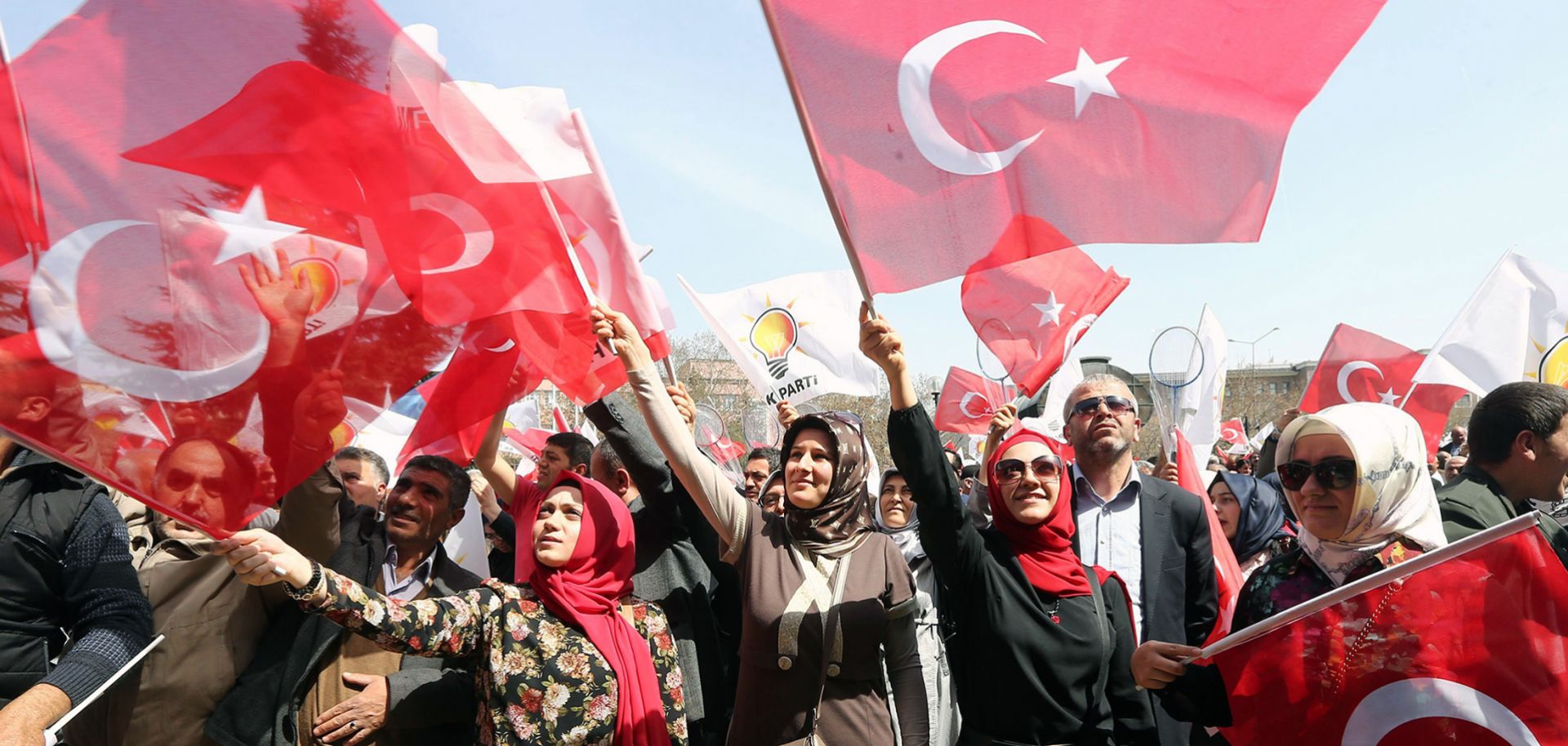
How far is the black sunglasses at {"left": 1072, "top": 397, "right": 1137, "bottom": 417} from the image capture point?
13.4 feet

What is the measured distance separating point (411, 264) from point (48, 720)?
60.5 inches

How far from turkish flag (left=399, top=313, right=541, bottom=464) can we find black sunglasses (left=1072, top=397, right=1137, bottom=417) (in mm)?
2111

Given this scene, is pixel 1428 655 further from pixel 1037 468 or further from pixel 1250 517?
pixel 1250 517

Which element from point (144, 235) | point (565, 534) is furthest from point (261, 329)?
point (565, 534)

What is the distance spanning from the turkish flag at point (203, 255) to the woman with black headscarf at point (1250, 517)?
12.6 ft

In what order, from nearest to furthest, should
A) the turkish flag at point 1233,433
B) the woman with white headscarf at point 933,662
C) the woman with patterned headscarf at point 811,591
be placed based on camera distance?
the woman with patterned headscarf at point 811,591 < the woman with white headscarf at point 933,662 < the turkish flag at point 1233,433

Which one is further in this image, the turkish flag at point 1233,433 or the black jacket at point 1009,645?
the turkish flag at point 1233,433

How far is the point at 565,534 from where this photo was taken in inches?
130

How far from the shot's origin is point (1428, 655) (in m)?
2.30

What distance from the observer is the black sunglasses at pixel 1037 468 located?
3326 mm

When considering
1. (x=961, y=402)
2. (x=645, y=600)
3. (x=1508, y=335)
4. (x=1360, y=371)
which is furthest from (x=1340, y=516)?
(x=961, y=402)

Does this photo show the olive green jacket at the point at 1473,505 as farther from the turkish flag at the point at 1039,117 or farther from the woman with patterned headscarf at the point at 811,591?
the woman with patterned headscarf at the point at 811,591

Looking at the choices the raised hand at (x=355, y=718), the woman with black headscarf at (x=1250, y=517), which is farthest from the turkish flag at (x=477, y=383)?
the woman with black headscarf at (x=1250, y=517)

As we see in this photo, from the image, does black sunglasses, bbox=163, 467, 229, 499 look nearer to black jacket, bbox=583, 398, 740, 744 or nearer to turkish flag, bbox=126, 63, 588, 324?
turkish flag, bbox=126, 63, 588, 324
